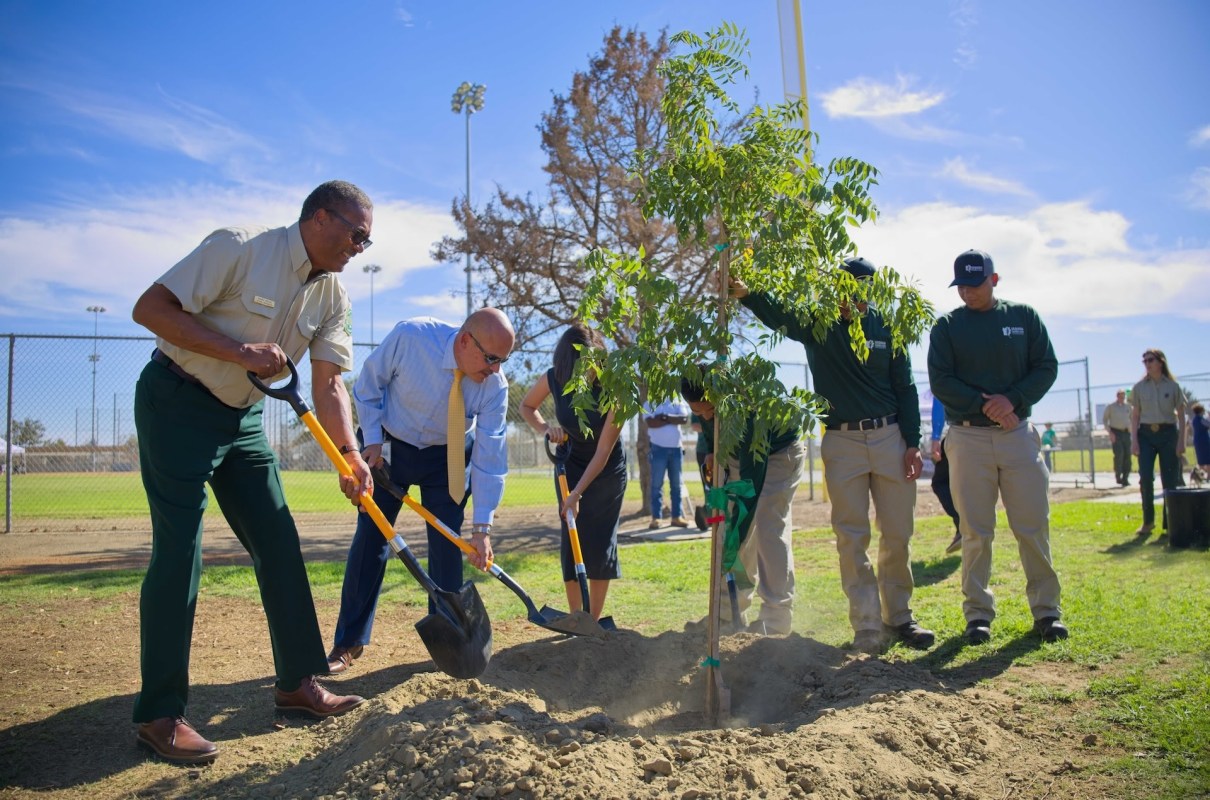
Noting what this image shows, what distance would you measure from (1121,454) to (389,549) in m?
16.0

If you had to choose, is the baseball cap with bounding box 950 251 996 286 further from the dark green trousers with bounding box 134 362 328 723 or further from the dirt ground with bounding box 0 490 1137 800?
the dark green trousers with bounding box 134 362 328 723

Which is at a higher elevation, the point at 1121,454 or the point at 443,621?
the point at 1121,454

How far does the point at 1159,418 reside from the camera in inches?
355

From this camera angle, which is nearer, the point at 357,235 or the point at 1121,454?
the point at 357,235

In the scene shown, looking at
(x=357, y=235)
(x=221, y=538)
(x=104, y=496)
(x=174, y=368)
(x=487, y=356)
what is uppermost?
(x=357, y=235)

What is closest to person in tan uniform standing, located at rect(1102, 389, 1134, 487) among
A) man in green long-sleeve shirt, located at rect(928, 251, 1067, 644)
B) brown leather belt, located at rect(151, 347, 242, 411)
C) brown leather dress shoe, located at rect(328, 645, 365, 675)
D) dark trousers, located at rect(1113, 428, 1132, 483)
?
dark trousers, located at rect(1113, 428, 1132, 483)

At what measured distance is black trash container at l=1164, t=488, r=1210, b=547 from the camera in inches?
299

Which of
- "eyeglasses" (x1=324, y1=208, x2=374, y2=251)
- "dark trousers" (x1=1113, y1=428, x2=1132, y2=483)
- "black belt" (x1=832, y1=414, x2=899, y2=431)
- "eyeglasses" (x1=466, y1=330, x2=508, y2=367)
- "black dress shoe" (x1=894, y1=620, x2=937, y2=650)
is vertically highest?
"eyeglasses" (x1=324, y1=208, x2=374, y2=251)

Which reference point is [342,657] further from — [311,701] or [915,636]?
[915,636]

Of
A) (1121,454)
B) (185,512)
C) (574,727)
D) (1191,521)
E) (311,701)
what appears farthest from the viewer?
(1121,454)

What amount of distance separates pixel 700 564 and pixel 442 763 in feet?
17.2

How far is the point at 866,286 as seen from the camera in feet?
11.9

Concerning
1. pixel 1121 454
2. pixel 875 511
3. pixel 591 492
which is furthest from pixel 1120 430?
pixel 591 492

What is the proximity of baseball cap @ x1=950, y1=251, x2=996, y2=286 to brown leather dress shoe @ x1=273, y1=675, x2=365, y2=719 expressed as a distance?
4.04 metres
